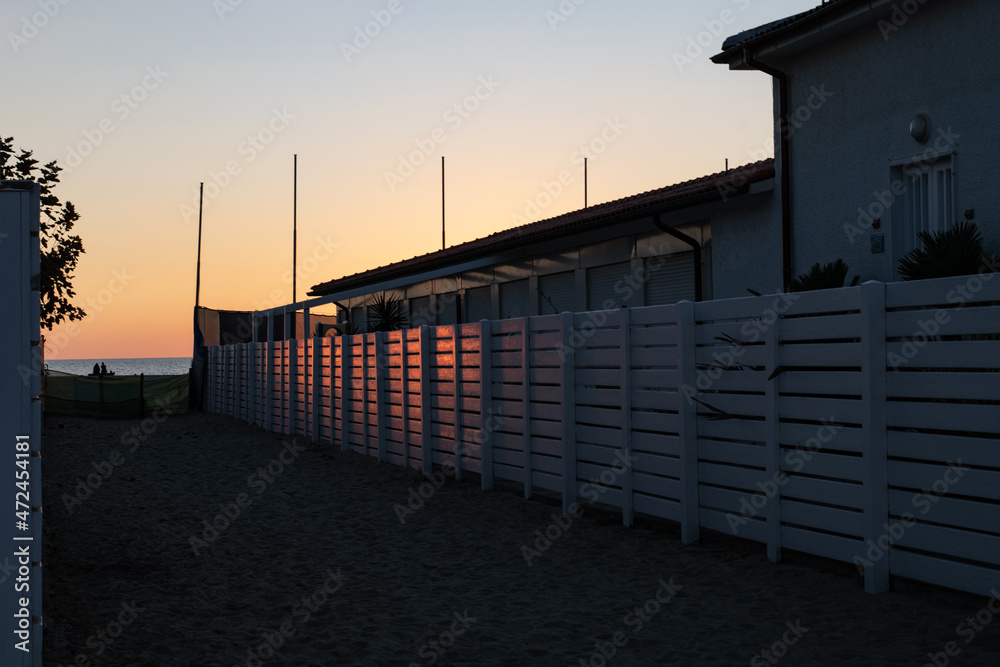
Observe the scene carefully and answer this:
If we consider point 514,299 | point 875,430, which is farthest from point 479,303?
point 875,430

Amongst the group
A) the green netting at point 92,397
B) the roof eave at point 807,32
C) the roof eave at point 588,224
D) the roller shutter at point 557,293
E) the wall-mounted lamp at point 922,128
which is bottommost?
the green netting at point 92,397

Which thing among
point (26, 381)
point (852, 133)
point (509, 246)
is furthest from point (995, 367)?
point (509, 246)

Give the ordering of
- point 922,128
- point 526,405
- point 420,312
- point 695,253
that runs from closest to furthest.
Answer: point 526,405, point 922,128, point 695,253, point 420,312

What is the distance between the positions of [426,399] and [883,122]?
7.09 m

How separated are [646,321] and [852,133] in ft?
17.7

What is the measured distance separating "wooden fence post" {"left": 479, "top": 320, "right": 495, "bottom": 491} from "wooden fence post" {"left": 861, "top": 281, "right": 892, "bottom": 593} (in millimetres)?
5693

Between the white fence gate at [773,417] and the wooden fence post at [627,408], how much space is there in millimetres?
20

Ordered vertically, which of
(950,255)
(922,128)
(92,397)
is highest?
(922,128)

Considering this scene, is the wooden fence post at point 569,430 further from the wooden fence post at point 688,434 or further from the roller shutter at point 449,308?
the roller shutter at point 449,308

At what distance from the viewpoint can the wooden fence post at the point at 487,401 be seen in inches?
439

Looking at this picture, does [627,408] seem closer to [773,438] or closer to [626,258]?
[773,438]

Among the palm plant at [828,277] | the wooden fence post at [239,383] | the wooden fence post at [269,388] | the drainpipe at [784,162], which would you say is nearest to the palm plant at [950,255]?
the palm plant at [828,277]

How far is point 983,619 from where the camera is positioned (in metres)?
5.21

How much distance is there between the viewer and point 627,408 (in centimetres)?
861
